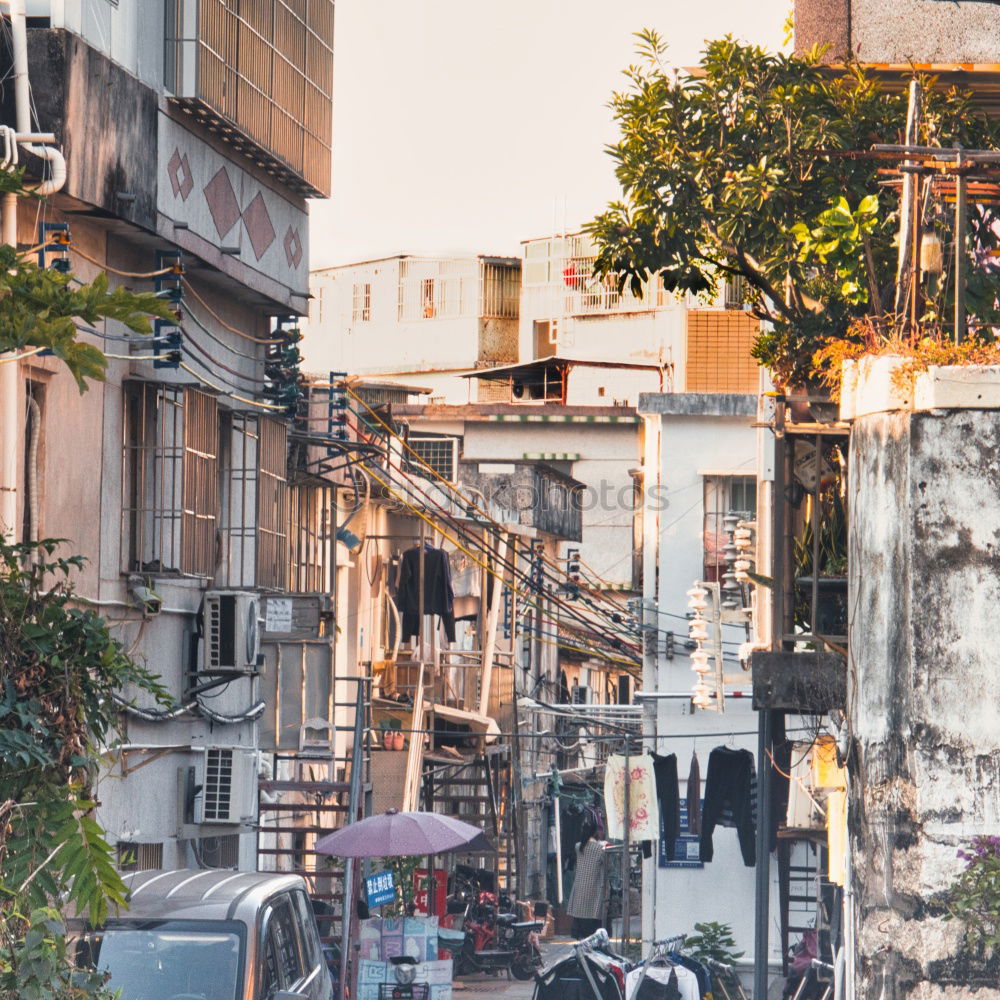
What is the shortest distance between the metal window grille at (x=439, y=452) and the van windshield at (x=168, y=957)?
32.6 metres

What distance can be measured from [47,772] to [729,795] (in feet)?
53.6

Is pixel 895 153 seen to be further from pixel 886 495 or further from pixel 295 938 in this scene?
pixel 295 938

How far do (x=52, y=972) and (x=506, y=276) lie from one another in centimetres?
5079

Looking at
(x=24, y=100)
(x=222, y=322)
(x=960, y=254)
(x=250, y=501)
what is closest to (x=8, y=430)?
(x=24, y=100)

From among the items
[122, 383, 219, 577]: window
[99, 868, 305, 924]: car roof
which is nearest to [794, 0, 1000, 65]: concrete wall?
[122, 383, 219, 577]: window

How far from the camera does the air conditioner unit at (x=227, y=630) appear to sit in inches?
710

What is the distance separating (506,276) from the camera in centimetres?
5747

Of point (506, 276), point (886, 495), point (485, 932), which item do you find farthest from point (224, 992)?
point (506, 276)

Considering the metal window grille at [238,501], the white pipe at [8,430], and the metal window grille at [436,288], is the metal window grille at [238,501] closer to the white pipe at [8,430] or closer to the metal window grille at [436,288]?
the white pipe at [8,430]

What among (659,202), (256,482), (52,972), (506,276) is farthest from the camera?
(506,276)

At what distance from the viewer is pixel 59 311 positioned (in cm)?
760

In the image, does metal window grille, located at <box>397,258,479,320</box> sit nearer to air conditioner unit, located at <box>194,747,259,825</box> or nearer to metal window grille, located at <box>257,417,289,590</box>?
metal window grille, located at <box>257,417,289,590</box>

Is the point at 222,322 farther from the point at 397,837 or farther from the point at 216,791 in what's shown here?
the point at 397,837

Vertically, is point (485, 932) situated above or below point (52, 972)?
below
